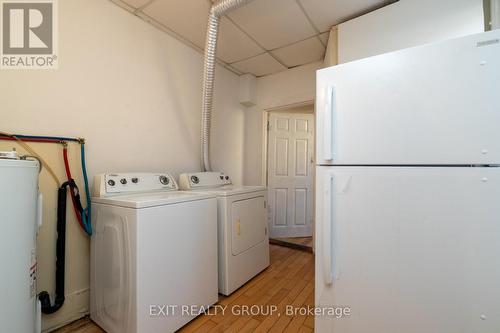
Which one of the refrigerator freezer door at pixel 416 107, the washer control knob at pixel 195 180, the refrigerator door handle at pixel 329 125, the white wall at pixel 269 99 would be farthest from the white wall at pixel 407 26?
the washer control knob at pixel 195 180

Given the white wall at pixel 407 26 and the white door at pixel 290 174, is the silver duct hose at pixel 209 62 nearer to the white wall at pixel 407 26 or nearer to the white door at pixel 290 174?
the white wall at pixel 407 26

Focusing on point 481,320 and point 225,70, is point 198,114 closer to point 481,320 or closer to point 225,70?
point 225,70

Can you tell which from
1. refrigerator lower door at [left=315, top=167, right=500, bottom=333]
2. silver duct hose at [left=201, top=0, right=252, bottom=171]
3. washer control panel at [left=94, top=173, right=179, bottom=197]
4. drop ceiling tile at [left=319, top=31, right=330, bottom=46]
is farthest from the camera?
drop ceiling tile at [left=319, top=31, right=330, bottom=46]

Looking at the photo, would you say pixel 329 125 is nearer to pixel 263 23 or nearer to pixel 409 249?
pixel 409 249

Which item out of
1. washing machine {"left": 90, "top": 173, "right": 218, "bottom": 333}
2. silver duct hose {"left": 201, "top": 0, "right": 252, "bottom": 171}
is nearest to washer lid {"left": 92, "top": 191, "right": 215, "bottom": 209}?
washing machine {"left": 90, "top": 173, "right": 218, "bottom": 333}

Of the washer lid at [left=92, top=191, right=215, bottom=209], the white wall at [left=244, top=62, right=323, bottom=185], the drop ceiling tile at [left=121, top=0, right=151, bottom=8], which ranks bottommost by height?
the washer lid at [left=92, top=191, right=215, bottom=209]

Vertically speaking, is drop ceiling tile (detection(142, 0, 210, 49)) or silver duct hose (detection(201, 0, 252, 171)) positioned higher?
drop ceiling tile (detection(142, 0, 210, 49))

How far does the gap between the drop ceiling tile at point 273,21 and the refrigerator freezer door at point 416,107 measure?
112 cm

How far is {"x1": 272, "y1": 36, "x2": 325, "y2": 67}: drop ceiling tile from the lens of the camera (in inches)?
89.2

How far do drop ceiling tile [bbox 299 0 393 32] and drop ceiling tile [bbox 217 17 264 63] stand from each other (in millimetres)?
680

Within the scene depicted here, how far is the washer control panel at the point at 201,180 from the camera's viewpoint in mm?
1970

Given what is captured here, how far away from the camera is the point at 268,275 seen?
2102mm

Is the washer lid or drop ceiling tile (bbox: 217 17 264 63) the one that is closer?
the washer lid

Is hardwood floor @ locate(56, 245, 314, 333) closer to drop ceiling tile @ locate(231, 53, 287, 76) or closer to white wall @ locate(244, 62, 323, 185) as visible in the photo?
white wall @ locate(244, 62, 323, 185)
